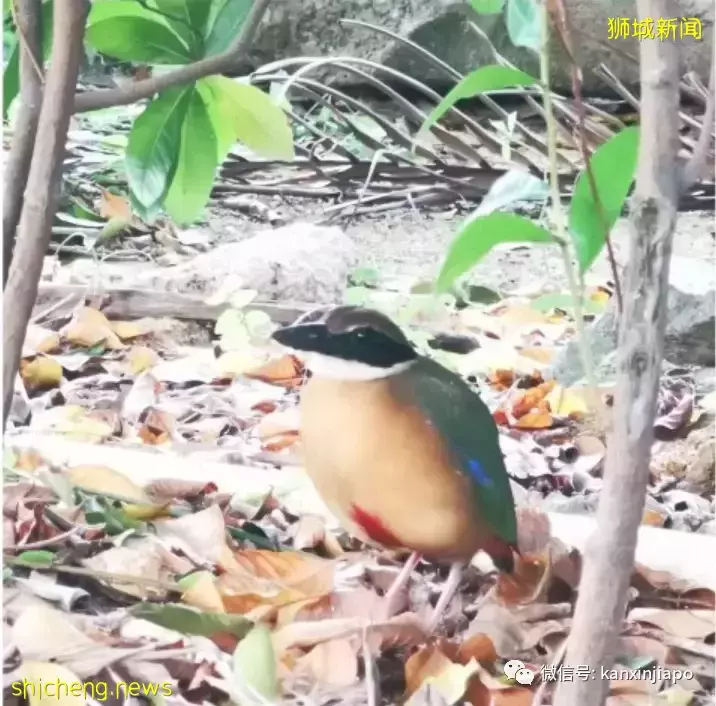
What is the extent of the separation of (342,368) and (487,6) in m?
0.27

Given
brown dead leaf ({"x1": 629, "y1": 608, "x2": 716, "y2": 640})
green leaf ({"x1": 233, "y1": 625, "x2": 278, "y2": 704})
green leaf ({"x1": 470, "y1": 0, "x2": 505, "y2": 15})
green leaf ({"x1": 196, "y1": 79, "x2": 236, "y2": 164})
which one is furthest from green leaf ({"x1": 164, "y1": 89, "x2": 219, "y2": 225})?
brown dead leaf ({"x1": 629, "y1": 608, "x2": 716, "y2": 640})

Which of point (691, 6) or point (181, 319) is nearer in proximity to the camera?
point (691, 6)

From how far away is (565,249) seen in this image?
59 centimetres

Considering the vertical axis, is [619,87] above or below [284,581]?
above

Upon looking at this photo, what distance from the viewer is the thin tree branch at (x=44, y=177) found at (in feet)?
2.06

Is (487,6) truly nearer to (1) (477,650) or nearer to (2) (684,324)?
(2) (684,324)

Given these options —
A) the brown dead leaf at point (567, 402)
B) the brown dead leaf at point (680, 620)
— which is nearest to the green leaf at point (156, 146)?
the brown dead leaf at point (567, 402)

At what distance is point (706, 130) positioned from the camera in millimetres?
553

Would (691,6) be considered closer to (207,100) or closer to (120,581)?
(207,100)

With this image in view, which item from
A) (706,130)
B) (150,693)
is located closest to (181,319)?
(150,693)

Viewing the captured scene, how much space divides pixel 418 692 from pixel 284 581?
0.40 ft

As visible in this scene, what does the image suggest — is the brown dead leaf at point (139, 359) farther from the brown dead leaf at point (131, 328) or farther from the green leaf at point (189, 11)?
the green leaf at point (189, 11)

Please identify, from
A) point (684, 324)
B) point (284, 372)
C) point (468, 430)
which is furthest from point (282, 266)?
point (684, 324)

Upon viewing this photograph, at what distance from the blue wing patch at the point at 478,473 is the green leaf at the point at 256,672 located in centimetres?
19
